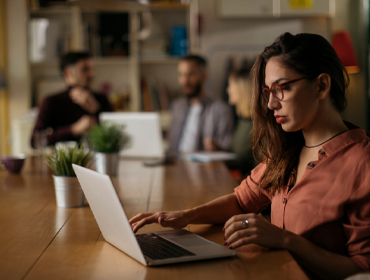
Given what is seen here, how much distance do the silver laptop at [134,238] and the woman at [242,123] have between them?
207 centimetres

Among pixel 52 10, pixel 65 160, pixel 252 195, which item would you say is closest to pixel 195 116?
pixel 52 10

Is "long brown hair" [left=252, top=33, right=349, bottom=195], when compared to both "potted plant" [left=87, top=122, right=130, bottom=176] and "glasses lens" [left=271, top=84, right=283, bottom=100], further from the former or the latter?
"potted plant" [left=87, top=122, right=130, bottom=176]

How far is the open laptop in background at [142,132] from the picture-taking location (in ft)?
9.33

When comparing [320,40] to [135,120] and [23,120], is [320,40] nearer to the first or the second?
[135,120]

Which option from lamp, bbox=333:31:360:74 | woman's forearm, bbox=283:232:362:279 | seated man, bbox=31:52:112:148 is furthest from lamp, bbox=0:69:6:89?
woman's forearm, bbox=283:232:362:279

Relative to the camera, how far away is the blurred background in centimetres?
464

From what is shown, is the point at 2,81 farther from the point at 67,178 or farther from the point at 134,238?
the point at 134,238

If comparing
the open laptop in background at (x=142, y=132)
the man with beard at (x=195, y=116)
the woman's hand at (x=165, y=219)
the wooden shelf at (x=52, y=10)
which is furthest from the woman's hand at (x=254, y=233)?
the wooden shelf at (x=52, y=10)

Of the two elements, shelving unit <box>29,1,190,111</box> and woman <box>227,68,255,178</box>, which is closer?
woman <box>227,68,255,178</box>

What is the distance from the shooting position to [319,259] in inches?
41.2

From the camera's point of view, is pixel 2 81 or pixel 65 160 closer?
pixel 65 160

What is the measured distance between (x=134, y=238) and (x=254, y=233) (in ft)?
0.94

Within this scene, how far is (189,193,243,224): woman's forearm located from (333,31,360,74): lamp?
11.3 feet

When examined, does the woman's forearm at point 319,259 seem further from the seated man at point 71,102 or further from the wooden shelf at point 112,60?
the wooden shelf at point 112,60
